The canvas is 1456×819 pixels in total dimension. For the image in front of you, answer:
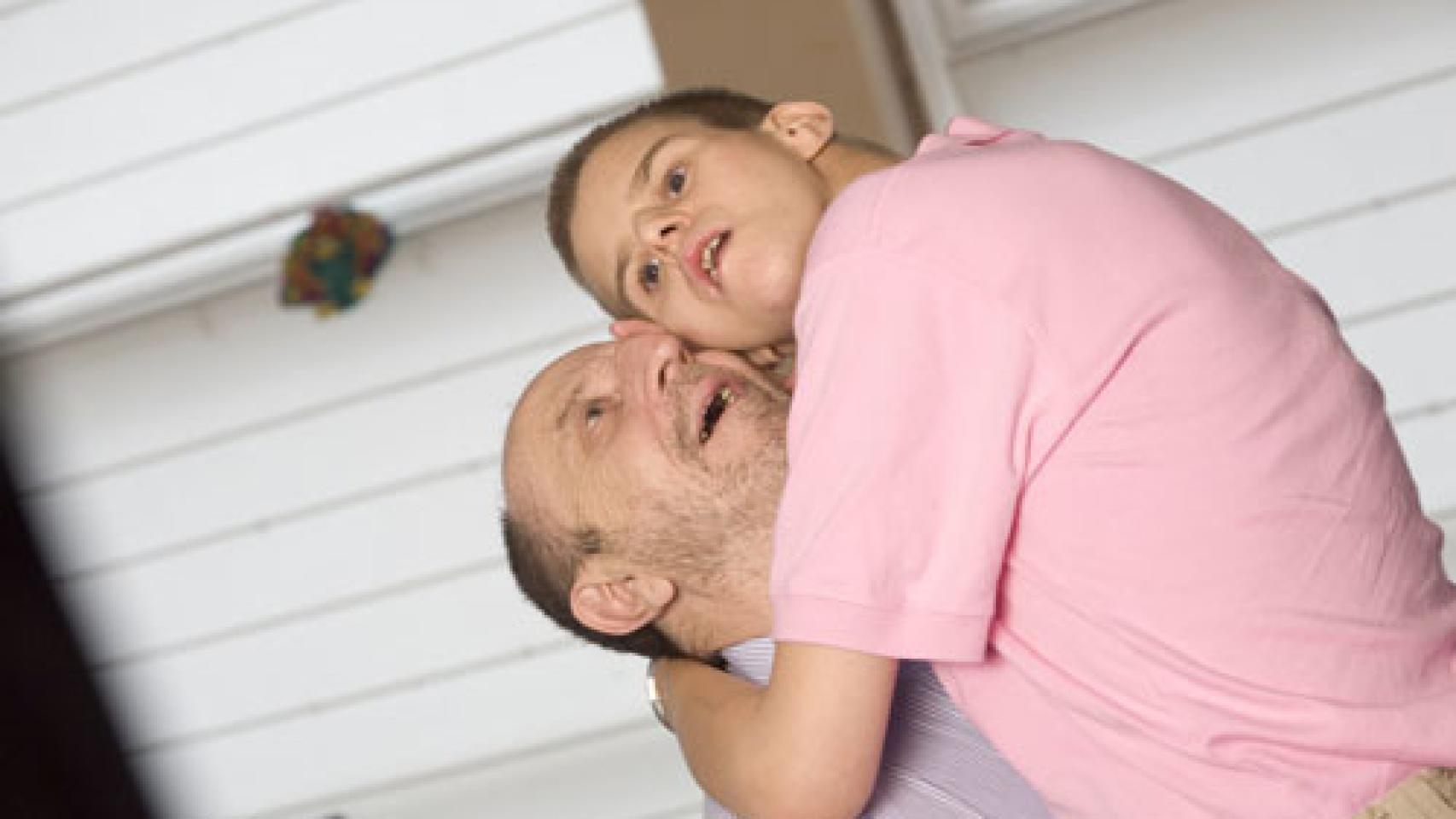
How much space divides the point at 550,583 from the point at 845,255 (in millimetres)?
562

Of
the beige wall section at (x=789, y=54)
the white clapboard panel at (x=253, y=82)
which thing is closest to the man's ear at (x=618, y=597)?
the beige wall section at (x=789, y=54)

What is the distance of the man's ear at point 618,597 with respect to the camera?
1629 mm

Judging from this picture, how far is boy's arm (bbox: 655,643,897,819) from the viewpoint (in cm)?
130

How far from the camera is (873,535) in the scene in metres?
1.26

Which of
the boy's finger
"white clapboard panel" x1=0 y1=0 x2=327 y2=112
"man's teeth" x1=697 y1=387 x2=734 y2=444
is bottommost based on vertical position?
"man's teeth" x1=697 y1=387 x2=734 y2=444

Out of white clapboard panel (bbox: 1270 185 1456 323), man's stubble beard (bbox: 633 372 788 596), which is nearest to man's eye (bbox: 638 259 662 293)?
man's stubble beard (bbox: 633 372 788 596)

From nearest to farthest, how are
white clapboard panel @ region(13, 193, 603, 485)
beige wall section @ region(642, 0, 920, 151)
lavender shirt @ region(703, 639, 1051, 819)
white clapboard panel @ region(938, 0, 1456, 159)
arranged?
lavender shirt @ region(703, 639, 1051, 819) < beige wall section @ region(642, 0, 920, 151) < white clapboard panel @ region(938, 0, 1456, 159) < white clapboard panel @ region(13, 193, 603, 485)

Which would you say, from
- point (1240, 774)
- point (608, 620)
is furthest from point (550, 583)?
point (1240, 774)

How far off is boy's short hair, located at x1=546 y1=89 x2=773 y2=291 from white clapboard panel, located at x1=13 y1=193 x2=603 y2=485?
1495 millimetres

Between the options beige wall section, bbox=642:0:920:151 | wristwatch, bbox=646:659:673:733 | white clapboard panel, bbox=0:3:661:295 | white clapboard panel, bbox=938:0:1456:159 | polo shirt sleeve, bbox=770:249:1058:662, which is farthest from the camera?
white clapboard panel, bbox=0:3:661:295

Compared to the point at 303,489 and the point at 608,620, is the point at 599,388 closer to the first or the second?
the point at 608,620

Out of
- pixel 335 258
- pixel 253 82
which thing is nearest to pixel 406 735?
pixel 335 258

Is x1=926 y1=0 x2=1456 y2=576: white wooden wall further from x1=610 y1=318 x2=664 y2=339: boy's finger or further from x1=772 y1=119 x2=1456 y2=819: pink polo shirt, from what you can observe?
x1=772 y1=119 x2=1456 y2=819: pink polo shirt

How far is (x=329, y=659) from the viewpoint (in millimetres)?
3516
